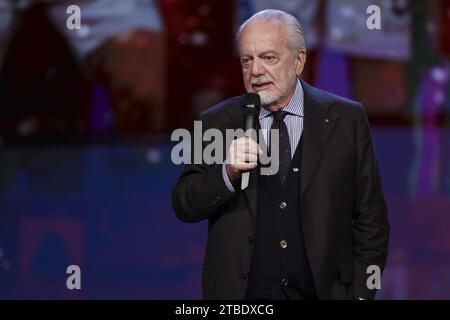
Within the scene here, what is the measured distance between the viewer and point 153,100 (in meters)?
4.89

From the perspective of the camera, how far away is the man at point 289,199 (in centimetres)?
181

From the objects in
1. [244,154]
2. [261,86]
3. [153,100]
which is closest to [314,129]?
[261,86]

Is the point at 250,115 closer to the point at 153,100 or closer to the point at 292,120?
the point at 292,120

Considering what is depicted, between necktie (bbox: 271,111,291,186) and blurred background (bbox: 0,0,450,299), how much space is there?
252 cm

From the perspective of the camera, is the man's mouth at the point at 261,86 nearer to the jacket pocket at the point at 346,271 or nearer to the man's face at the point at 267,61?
the man's face at the point at 267,61

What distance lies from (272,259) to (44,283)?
2.42 metres

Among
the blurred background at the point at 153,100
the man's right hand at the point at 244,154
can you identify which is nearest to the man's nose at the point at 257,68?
the man's right hand at the point at 244,154

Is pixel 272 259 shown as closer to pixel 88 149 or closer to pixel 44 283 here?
pixel 44 283

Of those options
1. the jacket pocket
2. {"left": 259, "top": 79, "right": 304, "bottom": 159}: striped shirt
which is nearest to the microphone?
{"left": 259, "top": 79, "right": 304, "bottom": 159}: striped shirt

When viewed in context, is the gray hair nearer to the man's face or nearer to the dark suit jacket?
the man's face

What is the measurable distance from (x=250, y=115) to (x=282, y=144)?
7.9 inches

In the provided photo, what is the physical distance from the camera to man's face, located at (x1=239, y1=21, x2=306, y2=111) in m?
1.83
